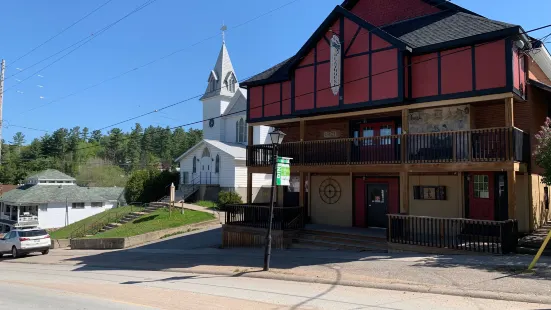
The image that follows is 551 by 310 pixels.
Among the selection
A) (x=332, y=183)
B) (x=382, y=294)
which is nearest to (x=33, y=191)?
(x=332, y=183)

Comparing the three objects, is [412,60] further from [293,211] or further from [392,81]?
[293,211]

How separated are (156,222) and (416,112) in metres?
Result: 17.6

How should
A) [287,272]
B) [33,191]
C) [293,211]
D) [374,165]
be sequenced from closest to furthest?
[287,272], [374,165], [293,211], [33,191]

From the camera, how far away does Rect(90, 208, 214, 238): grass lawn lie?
25844mm

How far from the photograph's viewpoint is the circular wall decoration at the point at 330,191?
20594 millimetres

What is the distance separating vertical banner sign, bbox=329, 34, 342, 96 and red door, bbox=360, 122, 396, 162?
2534mm

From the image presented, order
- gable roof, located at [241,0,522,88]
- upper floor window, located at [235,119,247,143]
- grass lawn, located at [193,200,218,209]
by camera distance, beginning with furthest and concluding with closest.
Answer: upper floor window, located at [235,119,247,143]
grass lawn, located at [193,200,218,209]
gable roof, located at [241,0,522,88]

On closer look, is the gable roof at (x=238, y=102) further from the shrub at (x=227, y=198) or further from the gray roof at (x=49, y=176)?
the gray roof at (x=49, y=176)

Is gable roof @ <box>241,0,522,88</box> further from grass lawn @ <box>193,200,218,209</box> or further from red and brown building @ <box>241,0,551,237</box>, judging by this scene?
grass lawn @ <box>193,200,218,209</box>

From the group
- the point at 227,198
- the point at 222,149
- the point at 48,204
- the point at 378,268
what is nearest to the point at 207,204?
the point at 227,198

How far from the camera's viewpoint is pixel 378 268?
12.2 metres

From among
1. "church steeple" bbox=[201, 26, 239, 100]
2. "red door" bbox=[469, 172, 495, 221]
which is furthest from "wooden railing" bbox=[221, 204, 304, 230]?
"church steeple" bbox=[201, 26, 239, 100]

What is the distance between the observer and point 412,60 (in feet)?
53.2

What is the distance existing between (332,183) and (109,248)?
12987mm
